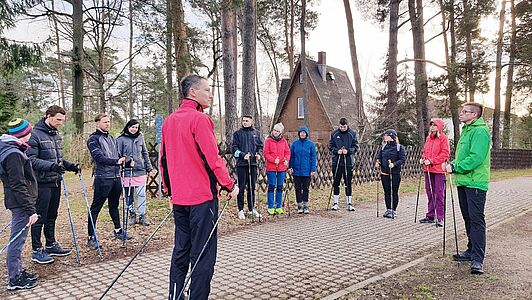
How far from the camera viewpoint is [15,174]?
3715 mm

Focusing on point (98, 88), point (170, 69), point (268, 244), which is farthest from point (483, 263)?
point (98, 88)

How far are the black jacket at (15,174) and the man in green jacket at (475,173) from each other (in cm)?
437

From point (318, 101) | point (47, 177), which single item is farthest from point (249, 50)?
point (318, 101)

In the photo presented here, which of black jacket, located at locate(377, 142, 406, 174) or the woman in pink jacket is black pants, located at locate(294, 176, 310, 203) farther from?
the woman in pink jacket

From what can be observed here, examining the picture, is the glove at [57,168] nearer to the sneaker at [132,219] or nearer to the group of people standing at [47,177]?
the group of people standing at [47,177]

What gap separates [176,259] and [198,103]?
1.25 metres

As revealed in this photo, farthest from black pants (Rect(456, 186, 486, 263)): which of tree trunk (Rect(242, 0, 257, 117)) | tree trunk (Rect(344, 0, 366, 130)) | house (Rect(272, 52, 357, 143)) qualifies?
house (Rect(272, 52, 357, 143))

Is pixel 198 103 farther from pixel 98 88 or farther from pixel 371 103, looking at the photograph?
pixel 371 103

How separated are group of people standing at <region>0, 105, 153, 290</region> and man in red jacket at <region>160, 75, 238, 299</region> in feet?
5.66

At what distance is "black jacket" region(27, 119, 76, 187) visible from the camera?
4316 millimetres

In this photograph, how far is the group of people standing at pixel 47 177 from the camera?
380 cm

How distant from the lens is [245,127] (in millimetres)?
7090

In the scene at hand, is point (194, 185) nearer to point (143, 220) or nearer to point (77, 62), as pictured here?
point (143, 220)

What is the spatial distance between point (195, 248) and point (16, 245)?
2.08m
